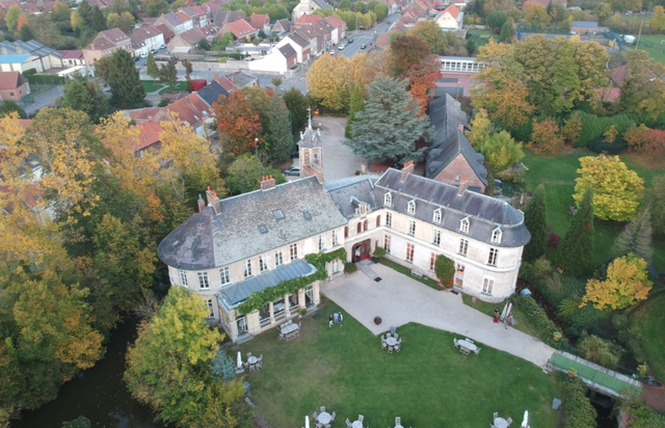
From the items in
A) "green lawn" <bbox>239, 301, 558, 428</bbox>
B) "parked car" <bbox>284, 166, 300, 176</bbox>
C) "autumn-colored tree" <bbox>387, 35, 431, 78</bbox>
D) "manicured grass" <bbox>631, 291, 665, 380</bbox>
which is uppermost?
"autumn-colored tree" <bbox>387, 35, 431, 78</bbox>

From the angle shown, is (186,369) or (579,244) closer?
(186,369)

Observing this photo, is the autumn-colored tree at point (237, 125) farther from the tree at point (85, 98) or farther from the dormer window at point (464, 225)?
the tree at point (85, 98)

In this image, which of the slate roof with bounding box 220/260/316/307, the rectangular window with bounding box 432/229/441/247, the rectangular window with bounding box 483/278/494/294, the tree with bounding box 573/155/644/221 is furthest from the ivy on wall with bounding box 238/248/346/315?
the tree with bounding box 573/155/644/221

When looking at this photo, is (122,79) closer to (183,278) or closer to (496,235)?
(183,278)

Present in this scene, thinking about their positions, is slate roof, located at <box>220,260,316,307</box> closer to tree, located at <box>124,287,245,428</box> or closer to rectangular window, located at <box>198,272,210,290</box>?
rectangular window, located at <box>198,272,210,290</box>

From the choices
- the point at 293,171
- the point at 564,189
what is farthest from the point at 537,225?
the point at 293,171
